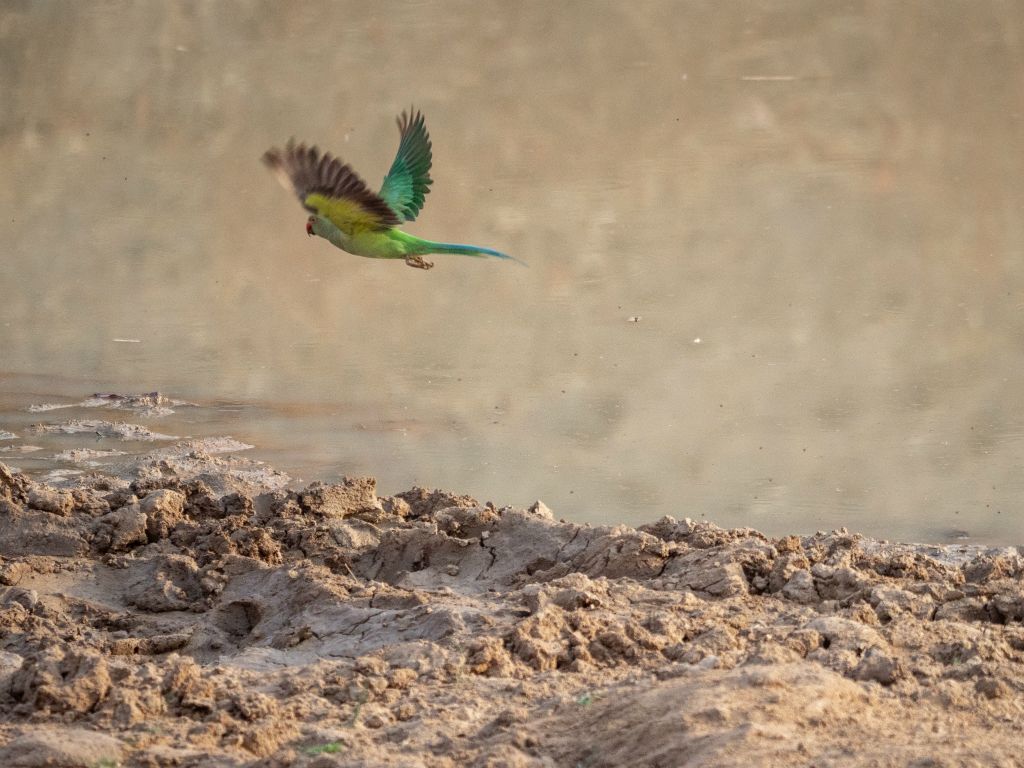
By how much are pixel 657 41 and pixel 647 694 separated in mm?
7061

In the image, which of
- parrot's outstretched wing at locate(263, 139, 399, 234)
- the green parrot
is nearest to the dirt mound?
the green parrot

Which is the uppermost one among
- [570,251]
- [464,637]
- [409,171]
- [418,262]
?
[570,251]

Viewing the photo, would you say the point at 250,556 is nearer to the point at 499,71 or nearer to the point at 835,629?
the point at 835,629

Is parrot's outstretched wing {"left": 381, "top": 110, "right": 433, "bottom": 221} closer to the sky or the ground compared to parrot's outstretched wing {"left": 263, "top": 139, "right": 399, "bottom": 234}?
closer to the sky

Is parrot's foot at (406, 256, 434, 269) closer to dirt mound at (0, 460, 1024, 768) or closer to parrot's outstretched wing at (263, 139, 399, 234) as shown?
parrot's outstretched wing at (263, 139, 399, 234)

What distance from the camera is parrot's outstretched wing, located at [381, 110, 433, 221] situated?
436cm

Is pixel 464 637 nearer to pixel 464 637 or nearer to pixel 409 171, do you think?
pixel 464 637

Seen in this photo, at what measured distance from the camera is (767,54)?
365 inches

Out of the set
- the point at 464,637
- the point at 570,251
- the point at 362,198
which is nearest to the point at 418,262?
the point at 362,198

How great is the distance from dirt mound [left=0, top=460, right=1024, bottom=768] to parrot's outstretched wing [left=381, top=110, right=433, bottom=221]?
35.9 inches

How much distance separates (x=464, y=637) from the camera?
3.35 m

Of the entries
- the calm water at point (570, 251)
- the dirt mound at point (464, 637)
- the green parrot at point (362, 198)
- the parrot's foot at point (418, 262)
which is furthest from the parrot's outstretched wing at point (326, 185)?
the calm water at point (570, 251)

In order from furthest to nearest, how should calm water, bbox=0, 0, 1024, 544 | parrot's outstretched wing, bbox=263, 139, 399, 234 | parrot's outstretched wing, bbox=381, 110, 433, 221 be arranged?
calm water, bbox=0, 0, 1024, 544 → parrot's outstretched wing, bbox=381, 110, 433, 221 → parrot's outstretched wing, bbox=263, 139, 399, 234

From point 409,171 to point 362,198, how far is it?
48 centimetres
